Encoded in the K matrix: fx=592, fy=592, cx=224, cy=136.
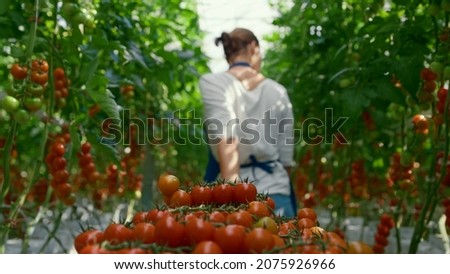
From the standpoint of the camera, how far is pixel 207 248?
2.19 ft

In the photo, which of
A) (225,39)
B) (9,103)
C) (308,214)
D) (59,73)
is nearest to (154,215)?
(308,214)

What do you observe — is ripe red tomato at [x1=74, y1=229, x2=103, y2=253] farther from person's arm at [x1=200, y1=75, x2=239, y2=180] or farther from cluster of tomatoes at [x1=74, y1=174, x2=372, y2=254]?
person's arm at [x1=200, y1=75, x2=239, y2=180]

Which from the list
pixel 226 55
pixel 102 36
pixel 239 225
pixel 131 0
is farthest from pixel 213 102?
pixel 239 225

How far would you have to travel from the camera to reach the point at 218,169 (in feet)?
6.15

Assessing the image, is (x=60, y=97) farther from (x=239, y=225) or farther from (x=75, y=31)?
(x=239, y=225)

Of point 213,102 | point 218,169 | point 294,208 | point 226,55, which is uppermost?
point 226,55

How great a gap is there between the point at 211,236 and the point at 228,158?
100cm

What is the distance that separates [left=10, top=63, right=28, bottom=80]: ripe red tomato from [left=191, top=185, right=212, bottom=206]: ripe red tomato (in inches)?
25.6

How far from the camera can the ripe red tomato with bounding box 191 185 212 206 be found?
967mm

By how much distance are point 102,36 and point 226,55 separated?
0.44 meters

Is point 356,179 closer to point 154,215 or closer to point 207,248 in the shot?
point 154,215

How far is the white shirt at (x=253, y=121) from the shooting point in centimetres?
178

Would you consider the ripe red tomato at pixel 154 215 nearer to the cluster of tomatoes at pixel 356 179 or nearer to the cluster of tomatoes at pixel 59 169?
the cluster of tomatoes at pixel 59 169

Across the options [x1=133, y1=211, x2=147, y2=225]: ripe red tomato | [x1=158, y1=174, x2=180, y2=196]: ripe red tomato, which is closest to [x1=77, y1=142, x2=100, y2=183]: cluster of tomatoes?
[x1=158, y1=174, x2=180, y2=196]: ripe red tomato
